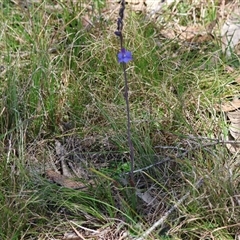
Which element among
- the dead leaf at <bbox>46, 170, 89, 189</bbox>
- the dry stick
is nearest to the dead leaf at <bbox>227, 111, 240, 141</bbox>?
the dry stick

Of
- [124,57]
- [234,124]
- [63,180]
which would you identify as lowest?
[63,180]

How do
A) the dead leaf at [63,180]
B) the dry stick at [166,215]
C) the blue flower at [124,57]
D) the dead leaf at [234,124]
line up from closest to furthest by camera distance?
the blue flower at [124,57], the dry stick at [166,215], the dead leaf at [63,180], the dead leaf at [234,124]

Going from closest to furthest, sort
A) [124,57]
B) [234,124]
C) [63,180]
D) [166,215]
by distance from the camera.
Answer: [124,57] → [166,215] → [63,180] → [234,124]

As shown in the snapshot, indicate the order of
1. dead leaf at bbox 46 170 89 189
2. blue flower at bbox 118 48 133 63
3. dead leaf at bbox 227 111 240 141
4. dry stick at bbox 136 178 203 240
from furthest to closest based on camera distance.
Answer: dead leaf at bbox 227 111 240 141 < dead leaf at bbox 46 170 89 189 < dry stick at bbox 136 178 203 240 < blue flower at bbox 118 48 133 63

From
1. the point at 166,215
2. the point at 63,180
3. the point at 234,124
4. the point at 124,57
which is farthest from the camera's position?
the point at 234,124

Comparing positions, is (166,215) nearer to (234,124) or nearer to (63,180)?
(63,180)

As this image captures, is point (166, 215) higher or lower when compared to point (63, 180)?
higher

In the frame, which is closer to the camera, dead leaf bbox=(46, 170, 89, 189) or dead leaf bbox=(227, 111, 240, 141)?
dead leaf bbox=(46, 170, 89, 189)

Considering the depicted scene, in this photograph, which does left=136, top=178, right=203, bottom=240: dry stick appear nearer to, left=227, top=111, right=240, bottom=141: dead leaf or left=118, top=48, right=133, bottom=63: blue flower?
left=227, top=111, right=240, bottom=141: dead leaf

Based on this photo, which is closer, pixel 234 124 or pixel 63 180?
pixel 63 180

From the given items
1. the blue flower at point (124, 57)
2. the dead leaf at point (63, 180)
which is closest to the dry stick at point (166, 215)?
the dead leaf at point (63, 180)

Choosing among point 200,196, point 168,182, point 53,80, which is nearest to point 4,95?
point 53,80

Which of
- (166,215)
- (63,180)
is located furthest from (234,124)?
(63,180)

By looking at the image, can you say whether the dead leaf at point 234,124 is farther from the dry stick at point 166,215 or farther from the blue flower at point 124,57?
the blue flower at point 124,57
